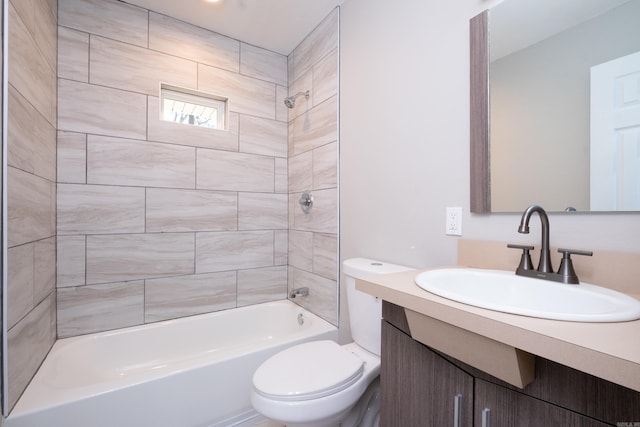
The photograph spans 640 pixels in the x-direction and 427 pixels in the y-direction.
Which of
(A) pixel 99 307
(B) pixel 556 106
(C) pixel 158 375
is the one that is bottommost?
(C) pixel 158 375

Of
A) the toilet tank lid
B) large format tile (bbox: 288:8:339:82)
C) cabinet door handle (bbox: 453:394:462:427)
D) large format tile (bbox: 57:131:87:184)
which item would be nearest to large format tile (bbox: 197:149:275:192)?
large format tile (bbox: 57:131:87:184)

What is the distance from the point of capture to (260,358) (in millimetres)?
→ 1575

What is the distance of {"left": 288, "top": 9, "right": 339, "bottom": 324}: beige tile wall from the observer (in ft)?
6.40

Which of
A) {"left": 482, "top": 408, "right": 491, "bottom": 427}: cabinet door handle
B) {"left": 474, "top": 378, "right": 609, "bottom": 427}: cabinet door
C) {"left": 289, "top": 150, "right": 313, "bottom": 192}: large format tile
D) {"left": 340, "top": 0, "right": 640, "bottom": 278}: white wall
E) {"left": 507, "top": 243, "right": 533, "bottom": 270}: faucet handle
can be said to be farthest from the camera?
{"left": 289, "top": 150, "right": 313, "bottom": 192}: large format tile

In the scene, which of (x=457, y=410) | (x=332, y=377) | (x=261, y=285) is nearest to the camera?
(x=457, y=410)

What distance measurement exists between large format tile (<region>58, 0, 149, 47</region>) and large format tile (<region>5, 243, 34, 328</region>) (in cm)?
139

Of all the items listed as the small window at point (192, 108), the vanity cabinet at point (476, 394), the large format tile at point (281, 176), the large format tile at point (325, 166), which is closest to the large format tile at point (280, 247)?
the large format tile at point (281, 176)

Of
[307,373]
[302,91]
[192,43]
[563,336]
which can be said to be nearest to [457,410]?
[563,336]

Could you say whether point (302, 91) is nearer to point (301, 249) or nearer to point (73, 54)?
point (301, 249)

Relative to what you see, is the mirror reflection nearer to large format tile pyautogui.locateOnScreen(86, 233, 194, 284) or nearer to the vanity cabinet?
the vanity cabinet

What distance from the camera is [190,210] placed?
6.83 ft

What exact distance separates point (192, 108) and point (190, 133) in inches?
9.6

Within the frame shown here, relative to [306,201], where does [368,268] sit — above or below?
below

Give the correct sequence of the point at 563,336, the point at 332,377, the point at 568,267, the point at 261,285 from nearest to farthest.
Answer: the point at 563,336
the point at 568,267
the point at 332,377
the point at 261,285
